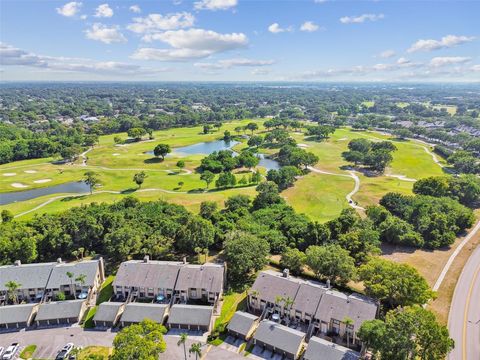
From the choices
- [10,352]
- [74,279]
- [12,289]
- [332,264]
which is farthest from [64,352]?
[332,264]

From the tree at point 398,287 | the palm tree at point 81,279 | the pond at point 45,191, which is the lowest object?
the pond at point 45,191

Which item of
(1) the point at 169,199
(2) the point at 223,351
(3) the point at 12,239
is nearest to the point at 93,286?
(3) the point at 12,239

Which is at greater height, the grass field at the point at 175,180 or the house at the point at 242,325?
the house at the point at 242,325

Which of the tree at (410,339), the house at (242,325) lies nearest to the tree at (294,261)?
the house at (242,325)

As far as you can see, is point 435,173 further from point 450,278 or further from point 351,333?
point 351,333

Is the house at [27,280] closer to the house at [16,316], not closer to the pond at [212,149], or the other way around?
the house at [16,316]
